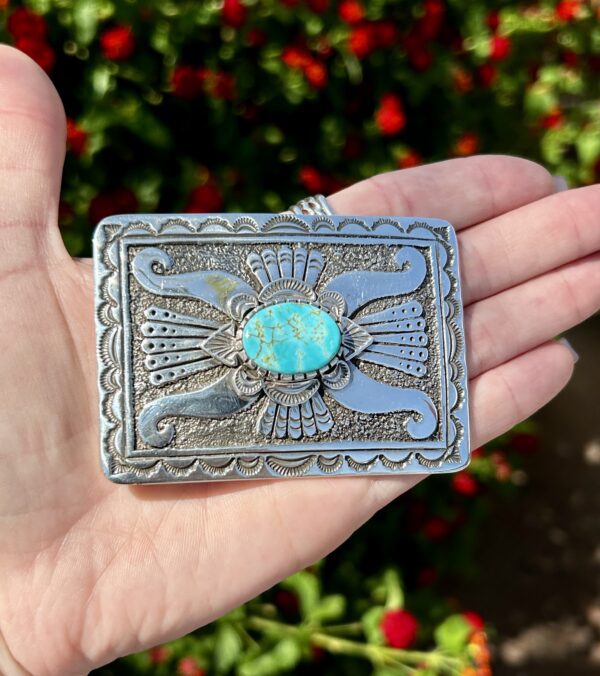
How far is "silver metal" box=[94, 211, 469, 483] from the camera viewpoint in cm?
162

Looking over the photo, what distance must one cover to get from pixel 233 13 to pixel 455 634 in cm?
218

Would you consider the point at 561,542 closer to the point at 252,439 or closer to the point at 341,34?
the point at 252,439

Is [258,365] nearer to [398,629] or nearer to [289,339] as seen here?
[289,339]

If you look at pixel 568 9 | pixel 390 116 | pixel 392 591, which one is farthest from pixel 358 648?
pixel 568 9

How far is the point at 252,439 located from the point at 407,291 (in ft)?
1.89

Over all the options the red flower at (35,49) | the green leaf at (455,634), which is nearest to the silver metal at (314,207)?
the red flower at (35,49)

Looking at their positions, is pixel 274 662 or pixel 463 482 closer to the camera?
pixel 274 662

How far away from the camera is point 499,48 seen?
8.26 ft

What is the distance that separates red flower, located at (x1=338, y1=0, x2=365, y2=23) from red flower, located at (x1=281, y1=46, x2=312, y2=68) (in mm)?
181

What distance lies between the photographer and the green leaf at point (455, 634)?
2.15 metres

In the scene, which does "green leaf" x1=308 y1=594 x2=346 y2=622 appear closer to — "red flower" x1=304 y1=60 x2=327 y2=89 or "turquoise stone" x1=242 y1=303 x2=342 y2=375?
"turquoise stone" x1=242 y1=303 x2=342 y2=375

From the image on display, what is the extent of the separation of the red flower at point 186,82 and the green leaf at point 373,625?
6.09 feet

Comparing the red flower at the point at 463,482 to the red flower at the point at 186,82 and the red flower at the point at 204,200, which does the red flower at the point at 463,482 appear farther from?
the red flower at the point at 186,82

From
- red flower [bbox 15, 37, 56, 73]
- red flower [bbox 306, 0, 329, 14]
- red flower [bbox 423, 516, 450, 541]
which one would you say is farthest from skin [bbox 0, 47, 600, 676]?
red flower [bbox 306, 0, 329, 14]
